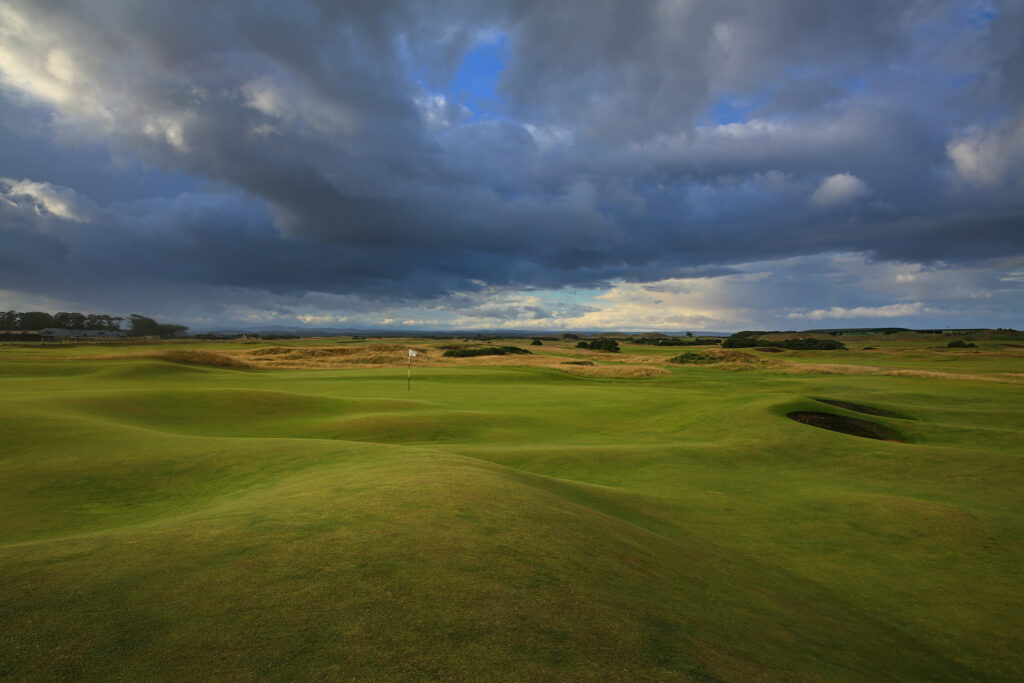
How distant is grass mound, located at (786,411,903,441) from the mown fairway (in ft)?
11.3

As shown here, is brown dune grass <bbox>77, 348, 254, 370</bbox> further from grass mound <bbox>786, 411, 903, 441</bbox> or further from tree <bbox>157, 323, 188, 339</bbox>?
tree <bbox>157, 323, 188, 339</bbox>

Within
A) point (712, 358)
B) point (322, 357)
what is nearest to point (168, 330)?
point (322, 357)

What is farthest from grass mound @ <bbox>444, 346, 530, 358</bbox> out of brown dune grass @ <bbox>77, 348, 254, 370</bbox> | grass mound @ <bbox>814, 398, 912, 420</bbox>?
grass mound @ <bbox>814, 398, 912, 420</bbox>

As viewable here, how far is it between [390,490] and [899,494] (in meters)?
12.7

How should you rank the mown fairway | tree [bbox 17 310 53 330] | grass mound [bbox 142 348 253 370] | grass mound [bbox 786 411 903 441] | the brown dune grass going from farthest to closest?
tree [bbox 17 310 53 330], grass mound [bbox 142 348 253 370], the brown dune grass, grass mound [bbox 786 411 903 441], the mown fairway

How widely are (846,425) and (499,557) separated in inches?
901

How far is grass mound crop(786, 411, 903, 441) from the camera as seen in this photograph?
21.1 meters

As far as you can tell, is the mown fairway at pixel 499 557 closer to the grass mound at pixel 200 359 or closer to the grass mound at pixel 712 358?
the grass mound at pixel 200 359

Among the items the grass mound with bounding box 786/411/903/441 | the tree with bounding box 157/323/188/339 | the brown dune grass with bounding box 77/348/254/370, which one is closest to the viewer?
the grass mound with bounding box 786/411/903/441

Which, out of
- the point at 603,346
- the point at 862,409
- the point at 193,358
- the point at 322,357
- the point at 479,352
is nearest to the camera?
the point at 862,409

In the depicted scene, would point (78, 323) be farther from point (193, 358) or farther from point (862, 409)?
point (862, 409)

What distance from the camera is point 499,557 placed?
4941 mm

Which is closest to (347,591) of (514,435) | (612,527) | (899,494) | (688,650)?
(688,650)

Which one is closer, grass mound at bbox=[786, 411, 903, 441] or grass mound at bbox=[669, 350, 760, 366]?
grass mound at bbox=[786, 411, 903, 441]
